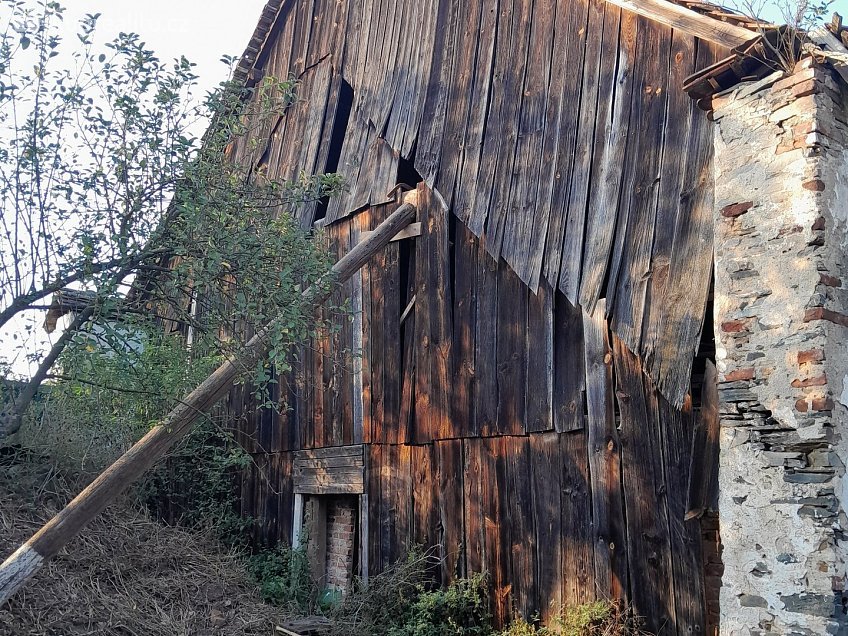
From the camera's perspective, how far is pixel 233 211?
18.5 ft

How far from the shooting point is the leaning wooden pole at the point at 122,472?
5.33 m

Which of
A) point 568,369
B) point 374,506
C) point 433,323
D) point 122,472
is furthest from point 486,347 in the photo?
point 122,472

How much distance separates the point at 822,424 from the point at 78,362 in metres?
4.43

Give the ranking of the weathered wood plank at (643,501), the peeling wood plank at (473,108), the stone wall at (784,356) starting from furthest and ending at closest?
the peeling wood plank at (473,108) < the weathered wood plank at (643,501) < the stone wall at (784,356)

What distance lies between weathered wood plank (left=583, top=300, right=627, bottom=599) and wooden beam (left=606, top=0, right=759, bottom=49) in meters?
2.02

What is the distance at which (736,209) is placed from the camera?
4.64 meters

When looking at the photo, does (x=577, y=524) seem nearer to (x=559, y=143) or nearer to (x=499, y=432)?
(x=499, y=432)

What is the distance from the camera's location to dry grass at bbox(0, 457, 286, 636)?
6.70 m

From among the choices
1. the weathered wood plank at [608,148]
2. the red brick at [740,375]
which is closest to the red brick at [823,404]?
the red brick at [740,375]

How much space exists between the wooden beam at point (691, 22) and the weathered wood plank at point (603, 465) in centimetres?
202

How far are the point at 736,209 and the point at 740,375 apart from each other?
1.03m

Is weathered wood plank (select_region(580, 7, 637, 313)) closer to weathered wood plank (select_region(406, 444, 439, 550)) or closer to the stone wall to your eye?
the stone wall

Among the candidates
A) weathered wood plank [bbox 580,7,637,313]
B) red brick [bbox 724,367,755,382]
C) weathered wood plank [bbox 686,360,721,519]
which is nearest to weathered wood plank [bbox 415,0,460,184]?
weathered wood plank [bbox 580,7,637,313]

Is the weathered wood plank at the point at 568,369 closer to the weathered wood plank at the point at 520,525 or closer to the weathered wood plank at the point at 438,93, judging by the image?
the weathered wood plank at the point at 520,525
